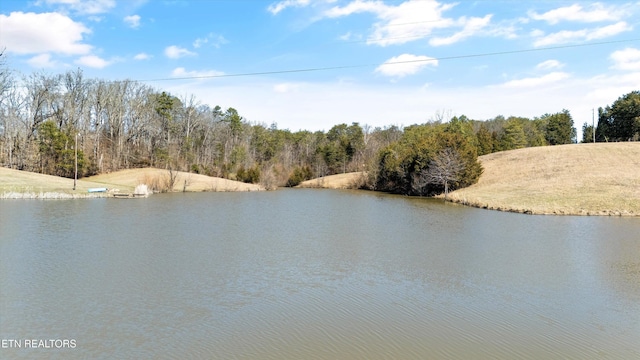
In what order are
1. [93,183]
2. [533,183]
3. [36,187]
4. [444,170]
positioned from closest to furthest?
[36,187] → [533,183] → [444,170] → [93,183]

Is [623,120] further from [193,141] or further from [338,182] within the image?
[193,141]

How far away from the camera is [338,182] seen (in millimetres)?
78625

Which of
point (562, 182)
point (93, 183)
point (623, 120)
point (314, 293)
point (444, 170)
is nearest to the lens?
point (314, 293)

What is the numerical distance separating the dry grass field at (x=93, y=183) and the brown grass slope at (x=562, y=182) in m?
32.9

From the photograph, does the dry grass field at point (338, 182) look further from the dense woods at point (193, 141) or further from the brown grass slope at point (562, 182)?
the brown grass slope at point (562, 182)

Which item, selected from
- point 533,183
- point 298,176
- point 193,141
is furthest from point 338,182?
point 533,183

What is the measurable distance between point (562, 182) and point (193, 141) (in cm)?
5631

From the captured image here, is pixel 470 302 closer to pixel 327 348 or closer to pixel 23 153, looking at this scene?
pixel 327 348

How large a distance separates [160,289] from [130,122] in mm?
64418

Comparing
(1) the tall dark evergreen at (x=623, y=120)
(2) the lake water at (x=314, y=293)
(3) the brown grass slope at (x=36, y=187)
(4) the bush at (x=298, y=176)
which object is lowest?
(2) the lake water at (x=314, y=293)

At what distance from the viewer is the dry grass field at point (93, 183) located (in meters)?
40.1

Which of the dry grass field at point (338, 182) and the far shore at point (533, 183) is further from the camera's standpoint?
the dry grass field at point (338, 182)

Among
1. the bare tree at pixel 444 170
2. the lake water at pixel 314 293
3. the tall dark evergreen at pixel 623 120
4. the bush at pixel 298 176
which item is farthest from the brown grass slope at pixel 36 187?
the tall dark evergreen at pixel 623 120

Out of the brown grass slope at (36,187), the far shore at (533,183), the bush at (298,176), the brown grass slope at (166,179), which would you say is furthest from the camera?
the bush at (298,176)
